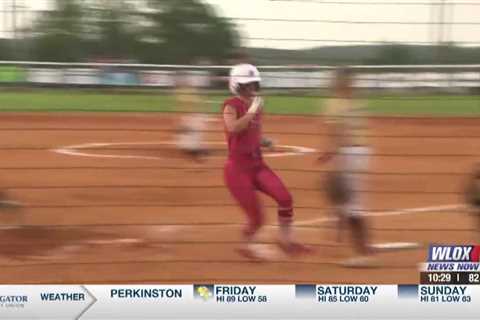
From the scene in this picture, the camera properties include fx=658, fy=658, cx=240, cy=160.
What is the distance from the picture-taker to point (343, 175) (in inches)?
86.5

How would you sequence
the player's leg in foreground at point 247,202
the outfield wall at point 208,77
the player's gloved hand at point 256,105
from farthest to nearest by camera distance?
the player's leg in foreground at point 247,202, the player's gloved hand at point 256,105, the outfield wall at point 208,77

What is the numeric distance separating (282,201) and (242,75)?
0.48m

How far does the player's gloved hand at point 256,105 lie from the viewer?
2125mm

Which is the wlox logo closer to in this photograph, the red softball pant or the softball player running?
the softball player running

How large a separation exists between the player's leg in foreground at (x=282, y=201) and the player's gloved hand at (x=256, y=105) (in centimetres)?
24

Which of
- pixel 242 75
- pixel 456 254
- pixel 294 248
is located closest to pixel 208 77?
pixel 242 75

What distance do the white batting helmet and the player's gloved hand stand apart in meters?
0.08

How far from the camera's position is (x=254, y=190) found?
2.25m

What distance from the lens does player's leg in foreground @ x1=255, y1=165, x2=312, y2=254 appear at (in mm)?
2262

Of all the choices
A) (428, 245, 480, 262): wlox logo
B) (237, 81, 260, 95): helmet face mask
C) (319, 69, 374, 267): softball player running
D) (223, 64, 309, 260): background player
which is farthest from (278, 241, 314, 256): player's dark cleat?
(237, 81, 260, 95): helmet face mask

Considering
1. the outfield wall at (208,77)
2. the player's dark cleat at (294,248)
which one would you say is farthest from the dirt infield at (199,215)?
the outfield wall at (208,77)

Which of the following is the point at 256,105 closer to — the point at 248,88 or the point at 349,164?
the point at 248,88

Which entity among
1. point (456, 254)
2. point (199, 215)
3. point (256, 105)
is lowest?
point (456, 254)

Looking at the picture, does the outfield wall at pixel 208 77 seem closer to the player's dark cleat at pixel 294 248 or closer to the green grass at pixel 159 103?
the green grass at pixel 159 103
